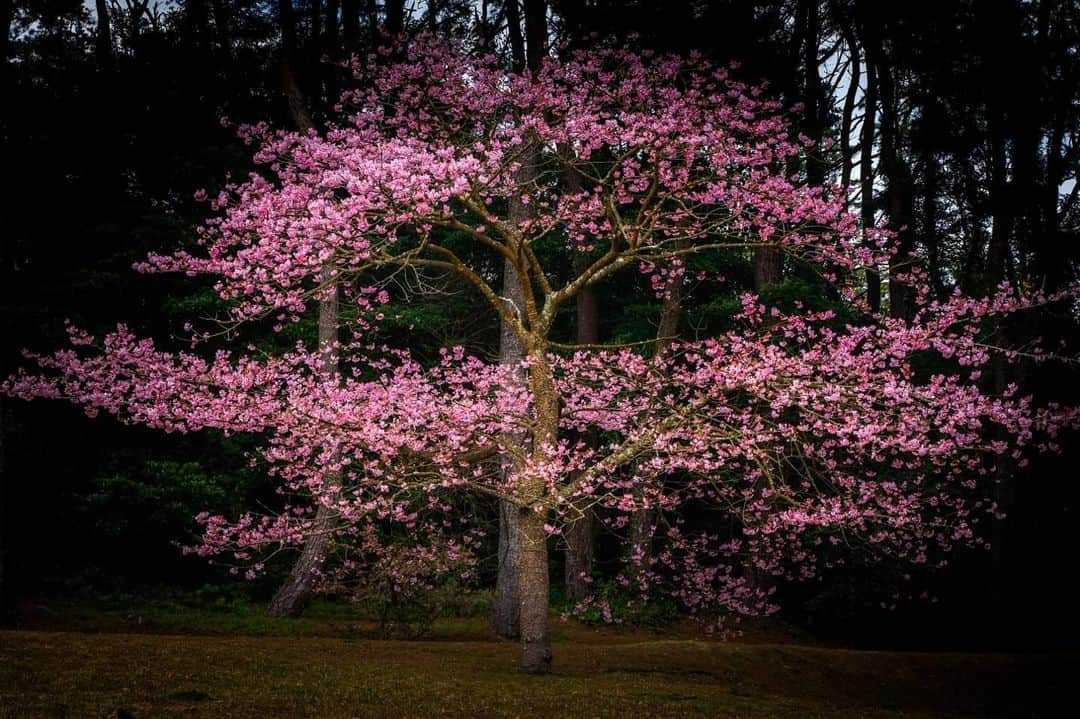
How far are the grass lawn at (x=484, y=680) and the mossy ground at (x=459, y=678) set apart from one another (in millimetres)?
26

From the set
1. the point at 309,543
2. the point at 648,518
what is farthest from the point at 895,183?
the point at 309,543

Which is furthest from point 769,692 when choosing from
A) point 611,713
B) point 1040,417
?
point 1040,417

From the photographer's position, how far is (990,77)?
714 inches

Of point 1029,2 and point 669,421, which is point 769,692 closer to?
point 669,421

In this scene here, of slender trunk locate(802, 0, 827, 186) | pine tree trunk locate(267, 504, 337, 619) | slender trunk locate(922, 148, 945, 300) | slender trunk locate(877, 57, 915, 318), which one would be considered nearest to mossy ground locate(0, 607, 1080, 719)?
pine tree trunk locate(267, 504, 337, 619)

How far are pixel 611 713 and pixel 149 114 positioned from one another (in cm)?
1492

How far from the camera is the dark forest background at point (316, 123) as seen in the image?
14.6 meters

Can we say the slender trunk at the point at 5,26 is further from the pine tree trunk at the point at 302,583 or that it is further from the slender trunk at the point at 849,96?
the slender trunk at the point at 849,96

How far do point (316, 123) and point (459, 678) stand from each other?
12.2m

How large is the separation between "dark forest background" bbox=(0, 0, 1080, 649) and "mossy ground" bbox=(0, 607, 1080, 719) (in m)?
2.56

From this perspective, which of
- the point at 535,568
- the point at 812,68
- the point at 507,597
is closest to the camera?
the point at 535,568

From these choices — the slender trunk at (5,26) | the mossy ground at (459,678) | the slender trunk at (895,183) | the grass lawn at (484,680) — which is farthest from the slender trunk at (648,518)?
the slender trunk at (5,26)

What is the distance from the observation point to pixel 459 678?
29.7ft

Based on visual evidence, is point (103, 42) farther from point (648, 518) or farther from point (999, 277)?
point (999, 277)
